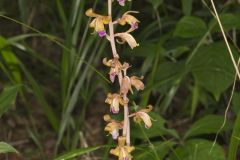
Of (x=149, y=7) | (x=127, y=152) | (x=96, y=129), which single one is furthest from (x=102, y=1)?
(x=127, y=152)

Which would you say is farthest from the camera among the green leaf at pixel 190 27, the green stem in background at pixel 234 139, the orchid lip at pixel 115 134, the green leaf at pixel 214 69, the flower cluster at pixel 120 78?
the green leaf at pixel 190 27

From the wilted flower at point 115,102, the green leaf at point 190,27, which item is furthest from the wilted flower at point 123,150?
the green leaf at point 190,27

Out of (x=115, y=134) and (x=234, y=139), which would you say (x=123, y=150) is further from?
(x=234, y=139)

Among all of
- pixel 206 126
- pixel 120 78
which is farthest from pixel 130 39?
pixel 206 126

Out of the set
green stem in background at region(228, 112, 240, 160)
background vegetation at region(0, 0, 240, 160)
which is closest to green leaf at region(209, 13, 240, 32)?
background vegetation at region(0, 0, 240, 160)

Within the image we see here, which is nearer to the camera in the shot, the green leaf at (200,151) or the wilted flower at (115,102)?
the wilted flower at (115,102)

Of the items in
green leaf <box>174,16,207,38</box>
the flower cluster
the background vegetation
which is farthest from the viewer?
Answer: green leaf <box>174,16,207,38</box>

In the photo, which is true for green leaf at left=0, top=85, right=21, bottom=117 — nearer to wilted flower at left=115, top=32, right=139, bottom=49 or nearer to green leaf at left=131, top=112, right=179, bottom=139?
green leaf at left=131, top=112, right=179, bottom=139

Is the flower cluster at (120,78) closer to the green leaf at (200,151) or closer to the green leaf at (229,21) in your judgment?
the green leaf at (200,151)
